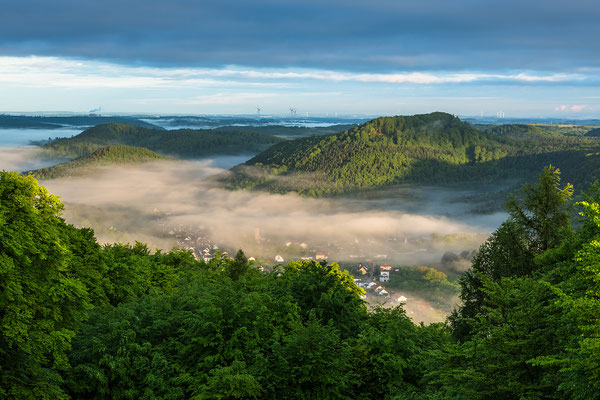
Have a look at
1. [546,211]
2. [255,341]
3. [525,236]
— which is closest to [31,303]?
[255,341]

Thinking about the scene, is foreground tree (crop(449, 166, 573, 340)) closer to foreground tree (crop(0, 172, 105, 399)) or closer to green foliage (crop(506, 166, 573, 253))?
green foliage (crop(506, 166, 573, 253))

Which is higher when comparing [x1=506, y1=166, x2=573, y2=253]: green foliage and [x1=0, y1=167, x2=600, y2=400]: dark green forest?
[x1=506, y1=166, x2=573, y2=253]: green foliage

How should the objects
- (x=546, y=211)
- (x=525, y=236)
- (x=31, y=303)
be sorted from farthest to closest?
(x=525, y=236)
(x=546, y=211)
(x=31, y=303)

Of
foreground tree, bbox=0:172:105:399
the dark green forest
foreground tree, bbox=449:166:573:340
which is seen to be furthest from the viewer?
foreground tree, bbox=449:166:573:340

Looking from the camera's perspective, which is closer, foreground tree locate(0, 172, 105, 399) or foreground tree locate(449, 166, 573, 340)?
foreground tree locate(0, 172, 105, 399)

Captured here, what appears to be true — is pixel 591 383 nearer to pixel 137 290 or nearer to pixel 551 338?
pixel 551 338

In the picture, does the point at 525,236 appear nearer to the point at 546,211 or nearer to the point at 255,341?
the point at 546,211

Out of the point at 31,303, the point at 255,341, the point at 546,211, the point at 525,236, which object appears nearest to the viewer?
the point at 31,303

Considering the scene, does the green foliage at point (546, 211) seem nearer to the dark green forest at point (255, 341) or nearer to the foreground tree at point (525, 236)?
the foreground tree at point (525, 236)

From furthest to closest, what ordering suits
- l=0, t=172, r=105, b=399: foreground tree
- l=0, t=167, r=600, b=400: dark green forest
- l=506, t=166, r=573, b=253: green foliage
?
1. l=506, t=166, r=573, b=253: green foliage
2. l=0, t=172, r=105, b=399: foreground tree
3. l=0, t=167, r=600, b=400: dark green forest

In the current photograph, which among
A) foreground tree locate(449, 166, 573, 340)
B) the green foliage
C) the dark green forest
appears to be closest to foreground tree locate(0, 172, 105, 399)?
the dark green forest
